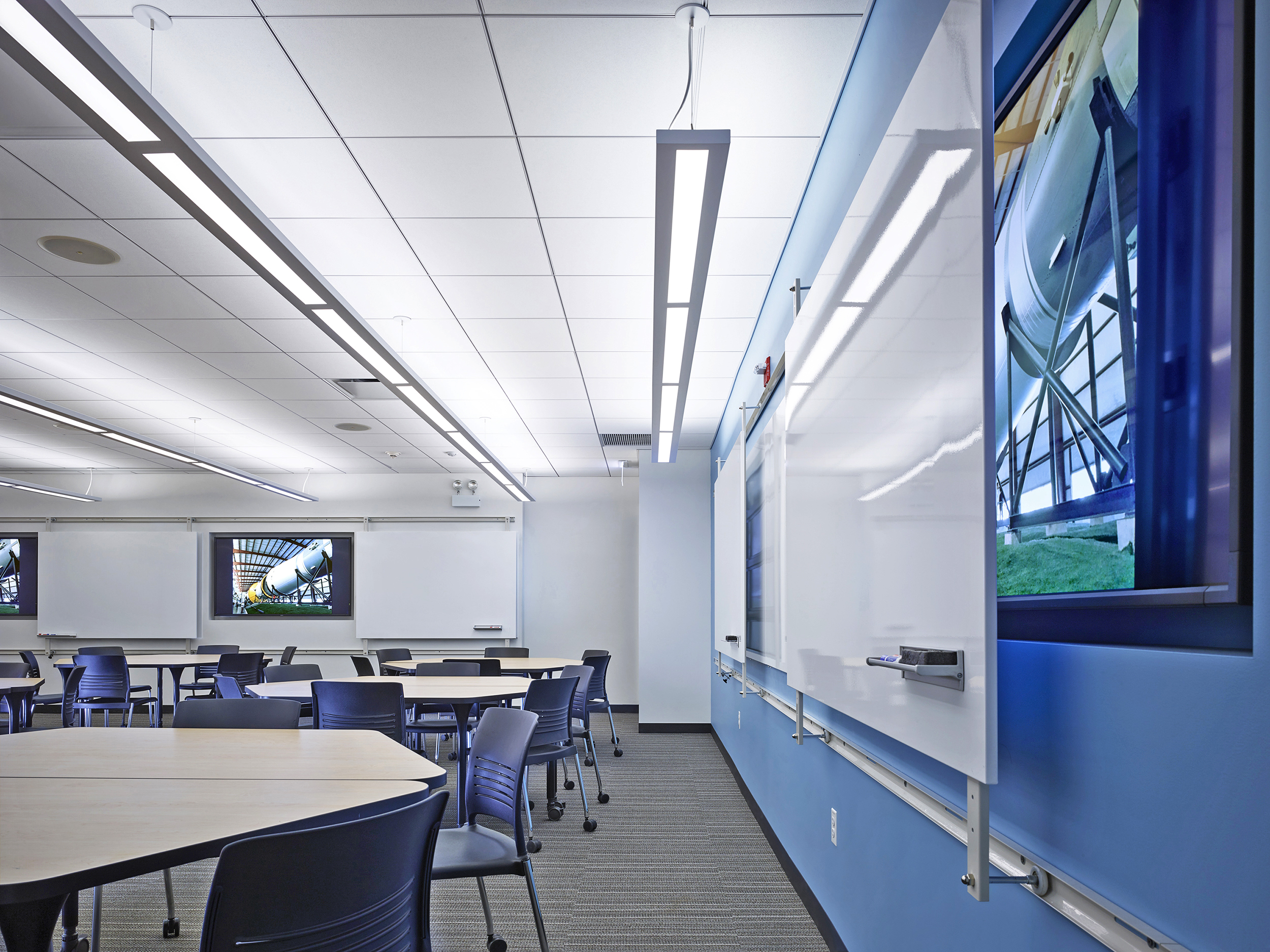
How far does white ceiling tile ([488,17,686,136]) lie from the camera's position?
229cm

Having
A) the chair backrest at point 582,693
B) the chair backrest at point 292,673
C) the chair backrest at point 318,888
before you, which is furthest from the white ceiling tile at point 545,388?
the chair backrest at point 318,888

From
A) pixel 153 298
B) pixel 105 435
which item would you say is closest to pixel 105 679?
pixel 105 435

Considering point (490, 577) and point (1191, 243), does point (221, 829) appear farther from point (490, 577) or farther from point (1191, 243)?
point (490, 577)

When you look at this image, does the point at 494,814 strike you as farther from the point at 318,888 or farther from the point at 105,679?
the point at 105,679

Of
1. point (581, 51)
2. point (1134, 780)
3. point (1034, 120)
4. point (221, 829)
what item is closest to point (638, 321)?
point (581, 51)

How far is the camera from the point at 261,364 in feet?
18.2

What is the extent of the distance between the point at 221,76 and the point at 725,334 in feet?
10.4

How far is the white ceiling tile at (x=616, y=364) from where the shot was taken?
530cm

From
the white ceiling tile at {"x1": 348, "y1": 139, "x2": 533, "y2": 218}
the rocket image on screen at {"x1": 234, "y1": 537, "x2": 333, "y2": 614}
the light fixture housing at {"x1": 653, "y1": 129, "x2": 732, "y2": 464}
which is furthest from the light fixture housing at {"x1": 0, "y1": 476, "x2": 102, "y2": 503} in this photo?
the light fixture housing at {"x1": 653, "y1": 129, "x2": 732, "y2": 464}

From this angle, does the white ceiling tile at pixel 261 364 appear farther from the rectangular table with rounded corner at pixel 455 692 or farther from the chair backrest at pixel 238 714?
the chair backrest at pixel 238 714

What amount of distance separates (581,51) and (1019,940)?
2.53 m

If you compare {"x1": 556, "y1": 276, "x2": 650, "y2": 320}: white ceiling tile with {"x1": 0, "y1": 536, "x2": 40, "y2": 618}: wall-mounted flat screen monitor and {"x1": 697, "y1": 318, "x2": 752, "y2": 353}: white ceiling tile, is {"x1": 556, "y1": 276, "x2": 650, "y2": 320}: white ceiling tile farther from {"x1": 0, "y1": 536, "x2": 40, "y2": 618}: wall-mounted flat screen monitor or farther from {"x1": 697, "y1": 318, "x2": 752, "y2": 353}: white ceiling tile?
{"x1": 0, "y1": 536, "x2": 40, "y2": 618}: wall-mounted flat screen monitor

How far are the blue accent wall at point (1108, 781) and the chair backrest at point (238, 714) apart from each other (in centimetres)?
226

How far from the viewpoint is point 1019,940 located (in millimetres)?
1347
